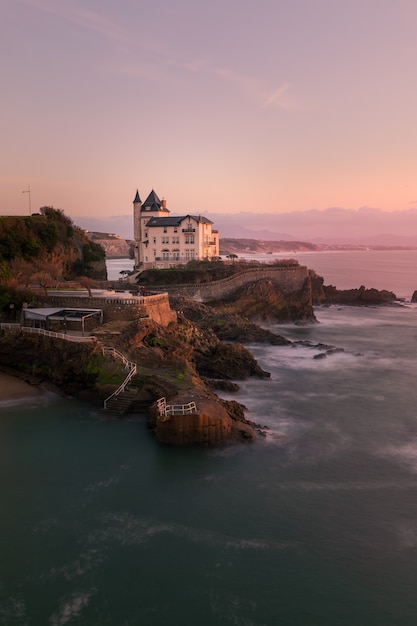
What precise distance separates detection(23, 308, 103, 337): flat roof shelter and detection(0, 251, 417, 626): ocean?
7.23 meters

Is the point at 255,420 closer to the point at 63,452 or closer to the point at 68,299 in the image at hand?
the point at 63,452

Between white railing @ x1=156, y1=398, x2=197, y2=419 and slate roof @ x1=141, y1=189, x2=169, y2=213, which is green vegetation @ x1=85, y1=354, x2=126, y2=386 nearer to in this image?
white railing @ x1=156, y1=398, x2=197, y2=419

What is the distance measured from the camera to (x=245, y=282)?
70.9 m

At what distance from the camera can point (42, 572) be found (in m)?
15.8

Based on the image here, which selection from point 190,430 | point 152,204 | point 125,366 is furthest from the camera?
point 152,204

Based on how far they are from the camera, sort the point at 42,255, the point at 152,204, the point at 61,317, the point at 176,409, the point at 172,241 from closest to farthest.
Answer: the point at 176,409, the point at 61,317, the point at 42,255, the point at 172,241, the point at 152,204

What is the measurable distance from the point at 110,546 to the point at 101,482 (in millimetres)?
4536

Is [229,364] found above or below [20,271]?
below

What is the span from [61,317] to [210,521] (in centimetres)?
2313

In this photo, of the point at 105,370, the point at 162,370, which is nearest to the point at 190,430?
the point at 162,370

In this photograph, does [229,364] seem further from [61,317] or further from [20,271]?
[20,271]

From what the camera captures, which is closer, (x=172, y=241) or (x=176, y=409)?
(x=176, y=409)

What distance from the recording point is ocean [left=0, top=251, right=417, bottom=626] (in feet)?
47.8

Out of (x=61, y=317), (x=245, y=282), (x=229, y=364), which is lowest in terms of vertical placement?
(x=229, y=364)
